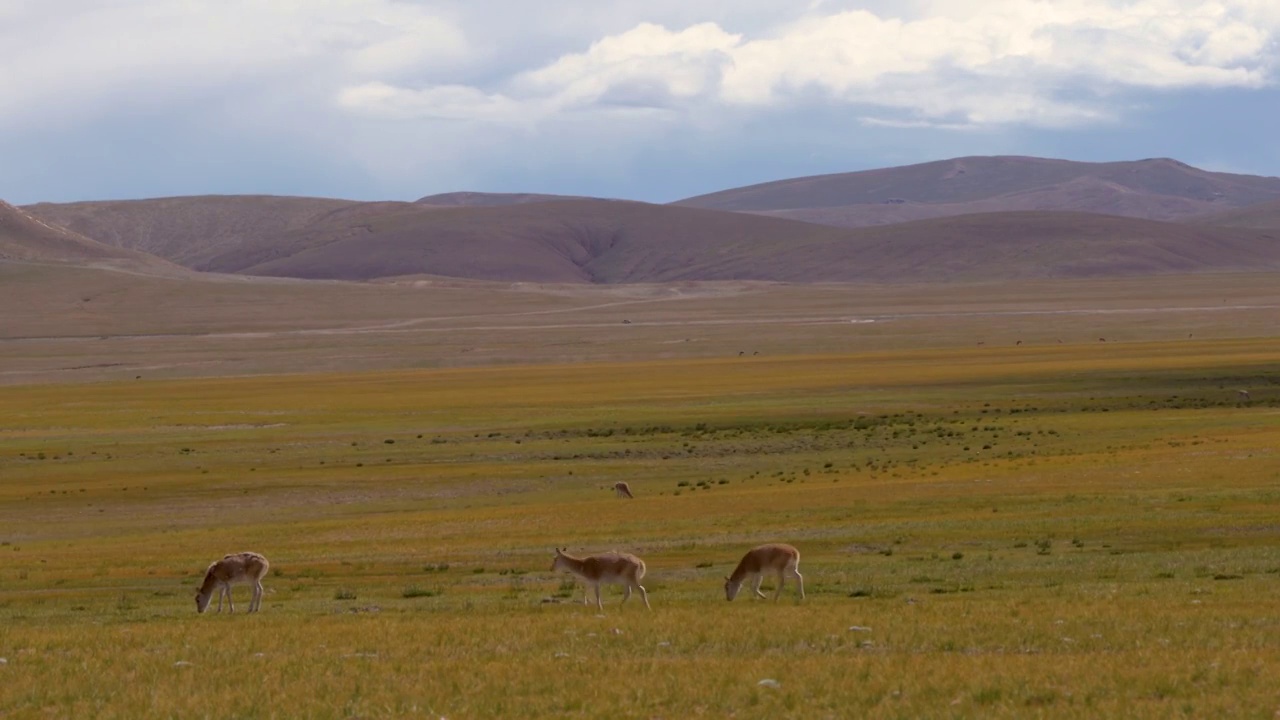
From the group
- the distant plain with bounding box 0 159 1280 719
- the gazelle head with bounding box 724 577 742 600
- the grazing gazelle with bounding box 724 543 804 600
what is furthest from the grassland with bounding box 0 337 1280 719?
the grazing gazelle with bounding box 724 543 804 600

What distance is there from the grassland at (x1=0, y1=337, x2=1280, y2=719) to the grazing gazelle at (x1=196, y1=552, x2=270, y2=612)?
0.46 meters

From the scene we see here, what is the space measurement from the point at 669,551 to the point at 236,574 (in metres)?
7.48

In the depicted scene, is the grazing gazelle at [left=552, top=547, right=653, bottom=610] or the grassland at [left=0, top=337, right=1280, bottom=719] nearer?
the grassland at [left=0, top=337, right=1280, bottom=719]

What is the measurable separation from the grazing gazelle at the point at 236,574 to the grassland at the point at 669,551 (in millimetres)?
464

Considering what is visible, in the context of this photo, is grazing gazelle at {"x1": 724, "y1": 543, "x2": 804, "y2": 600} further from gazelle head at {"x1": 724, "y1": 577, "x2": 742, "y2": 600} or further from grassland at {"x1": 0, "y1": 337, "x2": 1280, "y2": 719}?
grassland at {"x1": 0, "y1": 337, "x2": 1280, "y2": 719}

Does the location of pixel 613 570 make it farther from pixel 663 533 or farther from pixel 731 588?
pixel 663 533

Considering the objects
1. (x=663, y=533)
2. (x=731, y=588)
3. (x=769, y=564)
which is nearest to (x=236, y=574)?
(x=731, y=588)

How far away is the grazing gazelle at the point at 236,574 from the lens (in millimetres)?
16141

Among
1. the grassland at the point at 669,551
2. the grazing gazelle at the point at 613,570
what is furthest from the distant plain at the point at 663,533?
the grazing gazelle at the point at 613,570

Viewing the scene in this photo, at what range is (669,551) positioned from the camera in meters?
21.7

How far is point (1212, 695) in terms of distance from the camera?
9258 mm

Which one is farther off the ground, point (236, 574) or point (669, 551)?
point (236, 574)

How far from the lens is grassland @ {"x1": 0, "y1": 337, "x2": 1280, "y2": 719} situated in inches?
405

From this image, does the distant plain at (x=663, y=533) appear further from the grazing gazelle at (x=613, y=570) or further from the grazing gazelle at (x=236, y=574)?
the grazing gazelle at (x=236, y=574)
